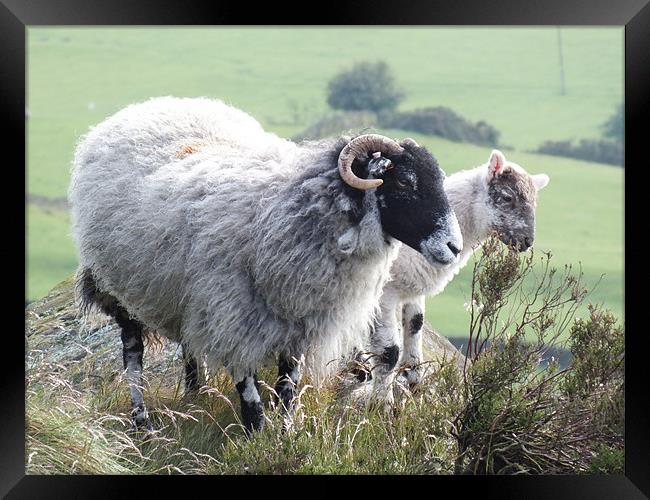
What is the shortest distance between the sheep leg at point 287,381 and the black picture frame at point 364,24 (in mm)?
477

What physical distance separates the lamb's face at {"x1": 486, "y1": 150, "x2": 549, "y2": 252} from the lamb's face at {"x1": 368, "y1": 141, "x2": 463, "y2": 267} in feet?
4.35

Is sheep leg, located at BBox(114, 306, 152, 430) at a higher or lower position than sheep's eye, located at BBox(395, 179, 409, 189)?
lower

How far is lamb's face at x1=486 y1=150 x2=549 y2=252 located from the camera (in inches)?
286

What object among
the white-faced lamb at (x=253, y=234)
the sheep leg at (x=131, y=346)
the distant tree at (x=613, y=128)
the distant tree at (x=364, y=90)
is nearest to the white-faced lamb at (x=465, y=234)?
the white-faced lamb at (x=253, y=234)

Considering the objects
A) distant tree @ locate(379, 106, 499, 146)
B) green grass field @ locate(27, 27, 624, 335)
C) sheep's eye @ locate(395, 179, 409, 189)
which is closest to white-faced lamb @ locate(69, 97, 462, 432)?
sheep's eye @ locate(395, 179, 409, 189)

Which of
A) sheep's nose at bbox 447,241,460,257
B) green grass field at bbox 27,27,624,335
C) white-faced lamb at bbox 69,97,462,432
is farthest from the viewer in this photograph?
green grass field at bbox 27,27,624,335

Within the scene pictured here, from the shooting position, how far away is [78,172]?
25.8 ft

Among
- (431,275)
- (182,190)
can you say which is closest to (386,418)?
(431,275)

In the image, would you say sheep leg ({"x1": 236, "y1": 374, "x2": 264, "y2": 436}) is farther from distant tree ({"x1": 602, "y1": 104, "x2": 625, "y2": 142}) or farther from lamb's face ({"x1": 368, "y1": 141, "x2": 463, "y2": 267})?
distant tree ({"x1": 602, "y1": 104, "x2": 625, "y2": 142})

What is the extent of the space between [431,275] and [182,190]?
187 cm

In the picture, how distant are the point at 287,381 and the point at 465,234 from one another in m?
1.84

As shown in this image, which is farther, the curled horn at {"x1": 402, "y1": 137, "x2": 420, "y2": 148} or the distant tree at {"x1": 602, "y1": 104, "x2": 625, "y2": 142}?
the distant tree at {"x1": 602, "y1": 104, "x2": 625, "y2": 142}

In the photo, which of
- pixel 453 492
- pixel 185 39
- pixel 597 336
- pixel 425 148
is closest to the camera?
pixel 425 148

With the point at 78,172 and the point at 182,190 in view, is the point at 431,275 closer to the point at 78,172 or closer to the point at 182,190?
the point at 182,190
